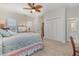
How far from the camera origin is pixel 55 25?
2400 mm

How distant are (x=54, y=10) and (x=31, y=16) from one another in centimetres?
44

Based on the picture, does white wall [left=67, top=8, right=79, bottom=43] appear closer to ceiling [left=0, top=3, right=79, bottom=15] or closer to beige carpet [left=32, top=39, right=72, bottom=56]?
ceiling [left=0, top=3, right=79, bottom=15]

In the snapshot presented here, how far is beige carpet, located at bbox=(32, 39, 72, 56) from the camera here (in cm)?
233

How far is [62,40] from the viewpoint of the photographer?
93.0 inches

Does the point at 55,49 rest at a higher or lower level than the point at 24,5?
lower

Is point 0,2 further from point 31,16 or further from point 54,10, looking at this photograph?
point 54,10

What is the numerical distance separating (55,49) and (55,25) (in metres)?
0.45

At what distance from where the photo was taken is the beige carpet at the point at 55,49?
7.65 ft

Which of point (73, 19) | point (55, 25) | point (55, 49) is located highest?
point (73, 19)

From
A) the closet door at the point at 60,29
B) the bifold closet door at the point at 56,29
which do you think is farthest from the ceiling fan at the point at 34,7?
the closet door at the point at 60,29

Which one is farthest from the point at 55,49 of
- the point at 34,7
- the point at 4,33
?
the point at 4,33

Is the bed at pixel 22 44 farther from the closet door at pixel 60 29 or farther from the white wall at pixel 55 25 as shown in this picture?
the closet door at pixel 60 29

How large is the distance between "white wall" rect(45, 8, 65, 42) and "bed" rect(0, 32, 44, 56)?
229 millimetres

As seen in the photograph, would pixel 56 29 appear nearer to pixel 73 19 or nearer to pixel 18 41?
pixel 73 19
